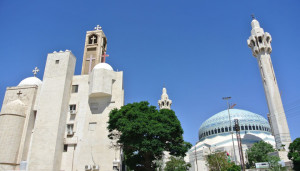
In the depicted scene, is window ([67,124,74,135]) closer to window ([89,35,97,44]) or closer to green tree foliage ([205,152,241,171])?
window ([89,35,97,44])

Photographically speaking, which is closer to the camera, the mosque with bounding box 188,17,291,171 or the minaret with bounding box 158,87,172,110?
the mosque with bounding box 188,17,291,171

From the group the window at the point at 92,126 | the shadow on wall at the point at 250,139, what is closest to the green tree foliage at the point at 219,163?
the shadow on wall at the point at 250,139

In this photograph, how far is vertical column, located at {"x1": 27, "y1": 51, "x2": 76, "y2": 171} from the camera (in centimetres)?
2589

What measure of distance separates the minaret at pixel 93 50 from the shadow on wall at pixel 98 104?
688cm

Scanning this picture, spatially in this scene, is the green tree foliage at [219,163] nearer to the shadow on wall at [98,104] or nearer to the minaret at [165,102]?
the shadow on wall at [98,104]

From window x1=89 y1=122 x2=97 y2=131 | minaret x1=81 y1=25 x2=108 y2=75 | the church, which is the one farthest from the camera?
minaret x1=81 y1=25 x2=108 y2=75

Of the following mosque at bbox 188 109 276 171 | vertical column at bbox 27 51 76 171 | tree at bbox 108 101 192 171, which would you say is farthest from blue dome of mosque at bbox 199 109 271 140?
vertical column at bbox 27 51 76 171

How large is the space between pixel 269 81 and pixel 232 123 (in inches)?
756

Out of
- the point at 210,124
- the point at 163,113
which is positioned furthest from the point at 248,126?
the point at 163,113

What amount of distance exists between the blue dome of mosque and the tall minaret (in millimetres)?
17461

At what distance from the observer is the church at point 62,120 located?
87.1 ft

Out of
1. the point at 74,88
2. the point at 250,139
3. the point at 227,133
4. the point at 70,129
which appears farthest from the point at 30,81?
the point at 250,139

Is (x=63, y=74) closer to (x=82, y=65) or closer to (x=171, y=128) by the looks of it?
(x=82, y=65)

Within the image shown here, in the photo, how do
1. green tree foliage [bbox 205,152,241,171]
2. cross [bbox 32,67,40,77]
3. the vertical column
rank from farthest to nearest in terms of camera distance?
1. green tree foliage [bbox 205,152,241,171]
2. cross [bbox 32,67,40,77]
3. the vertical column
